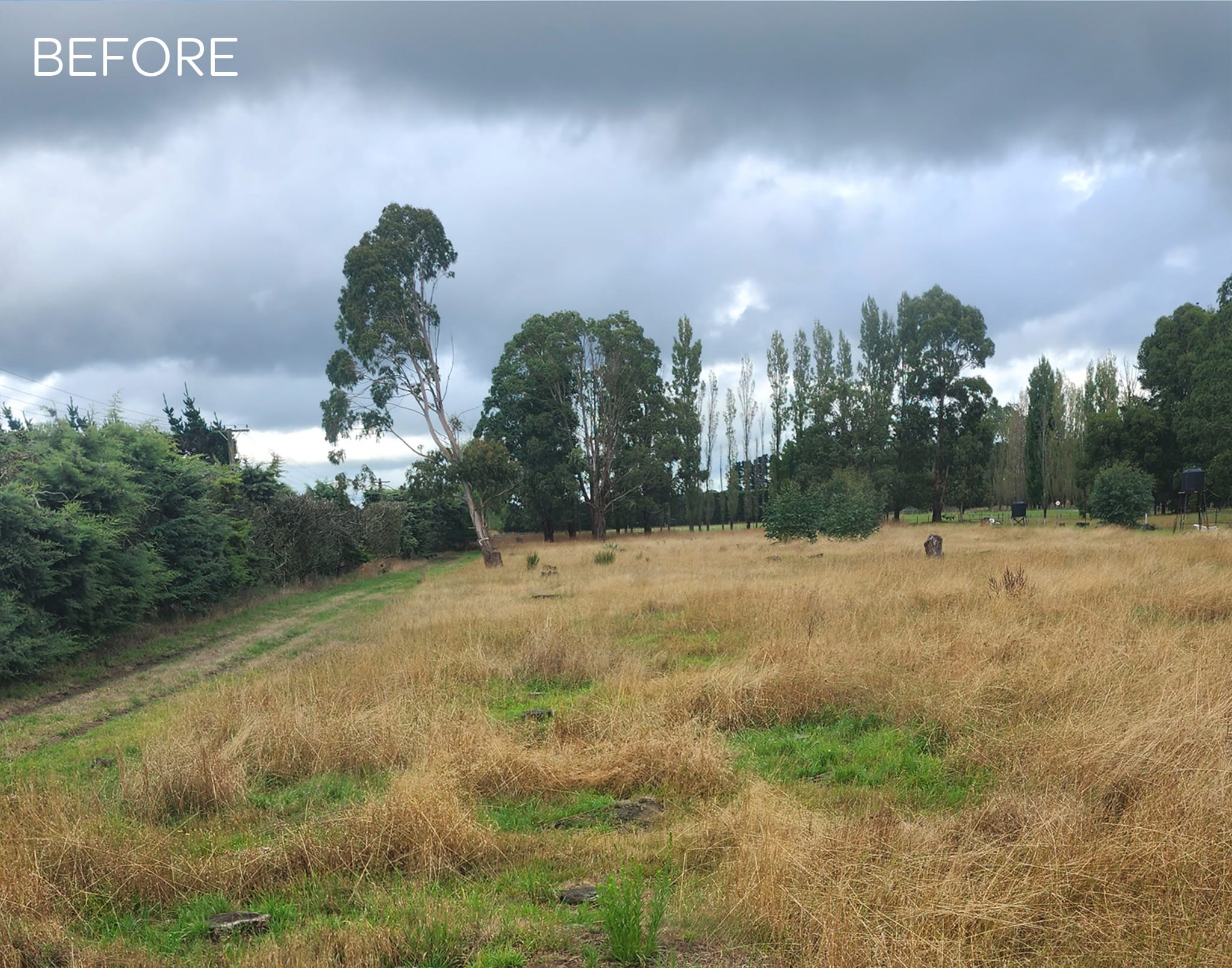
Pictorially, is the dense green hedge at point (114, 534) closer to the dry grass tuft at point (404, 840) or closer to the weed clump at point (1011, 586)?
the dry grass tuft at point (404, 840)

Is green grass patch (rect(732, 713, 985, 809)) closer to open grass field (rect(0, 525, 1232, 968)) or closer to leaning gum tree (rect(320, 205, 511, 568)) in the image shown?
open grass field (rect(0, 525, 1232, 968))

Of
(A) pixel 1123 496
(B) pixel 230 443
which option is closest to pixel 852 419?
(A) pixel 1123 496

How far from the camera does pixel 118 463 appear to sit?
551 inches

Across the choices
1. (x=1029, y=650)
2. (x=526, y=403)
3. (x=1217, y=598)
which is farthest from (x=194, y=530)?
(x=526, y=403)

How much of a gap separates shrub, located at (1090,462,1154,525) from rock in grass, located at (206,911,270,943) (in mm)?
39639

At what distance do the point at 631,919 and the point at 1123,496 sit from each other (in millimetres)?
39138

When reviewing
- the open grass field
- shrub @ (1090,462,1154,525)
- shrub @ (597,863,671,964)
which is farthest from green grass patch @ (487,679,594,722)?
shrub @ (1090,462,1154,525)

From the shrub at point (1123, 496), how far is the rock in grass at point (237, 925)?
3964 centimetres

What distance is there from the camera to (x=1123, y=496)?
113 ft

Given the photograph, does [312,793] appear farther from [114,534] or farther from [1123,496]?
[1123,496]

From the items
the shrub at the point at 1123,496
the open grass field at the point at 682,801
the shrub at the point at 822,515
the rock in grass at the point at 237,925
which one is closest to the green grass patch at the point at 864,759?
the open grass field at the point at 682,801

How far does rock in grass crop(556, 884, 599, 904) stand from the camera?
3.91 meters

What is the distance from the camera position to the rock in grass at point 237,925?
12.1 ft

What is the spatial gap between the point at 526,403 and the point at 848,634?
40.7 m
